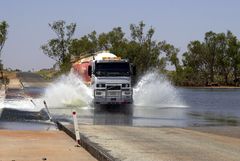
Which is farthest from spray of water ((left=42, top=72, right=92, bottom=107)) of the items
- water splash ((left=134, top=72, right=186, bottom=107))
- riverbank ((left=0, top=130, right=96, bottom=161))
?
riverbank ((left=0, top=130, right=96, bottom=161))

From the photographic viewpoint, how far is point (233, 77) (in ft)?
450

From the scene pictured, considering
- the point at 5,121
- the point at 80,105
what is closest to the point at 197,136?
the point at 5,121

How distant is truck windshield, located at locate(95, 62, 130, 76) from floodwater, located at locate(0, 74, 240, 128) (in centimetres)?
213

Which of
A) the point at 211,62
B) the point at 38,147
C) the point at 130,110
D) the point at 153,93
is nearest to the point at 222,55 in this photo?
the point at 211,62

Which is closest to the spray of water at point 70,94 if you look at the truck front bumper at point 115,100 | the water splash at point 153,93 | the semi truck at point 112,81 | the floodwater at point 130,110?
the floodwater at point 130,110

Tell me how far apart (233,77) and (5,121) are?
116130 millimetres

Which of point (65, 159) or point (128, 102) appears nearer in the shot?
point (65, 159)

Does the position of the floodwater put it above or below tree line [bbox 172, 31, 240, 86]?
below

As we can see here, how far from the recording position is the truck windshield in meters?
34.8

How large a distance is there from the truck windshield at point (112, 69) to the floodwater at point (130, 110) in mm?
2132

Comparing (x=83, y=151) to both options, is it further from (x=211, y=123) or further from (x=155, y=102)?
(x=155, y=102)

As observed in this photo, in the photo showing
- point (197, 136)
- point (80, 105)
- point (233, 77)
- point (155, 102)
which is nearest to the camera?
point (197, 136)

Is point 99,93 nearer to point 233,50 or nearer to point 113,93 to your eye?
point 113,93

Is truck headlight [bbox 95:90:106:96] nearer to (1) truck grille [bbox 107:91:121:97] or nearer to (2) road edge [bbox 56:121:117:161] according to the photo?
(1) truck grille [bbox 107:91:121:97]
